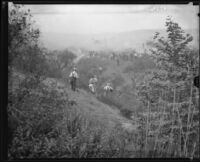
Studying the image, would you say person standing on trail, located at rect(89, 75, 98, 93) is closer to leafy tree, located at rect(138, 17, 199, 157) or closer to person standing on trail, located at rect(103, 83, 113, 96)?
person standing on trail, located at rect(103, 83, 113, 96)

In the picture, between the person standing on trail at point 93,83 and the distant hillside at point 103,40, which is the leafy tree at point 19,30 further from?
the person standing on trail at point 93,83

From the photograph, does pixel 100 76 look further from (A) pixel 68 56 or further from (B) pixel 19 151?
(B) pixel 19 151

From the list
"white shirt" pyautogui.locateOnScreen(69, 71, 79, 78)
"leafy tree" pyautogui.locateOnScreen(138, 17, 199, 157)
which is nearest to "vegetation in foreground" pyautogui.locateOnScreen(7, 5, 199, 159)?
"leafy tree" pyautogui.locateOnScreen(138, 17, 199, 157)

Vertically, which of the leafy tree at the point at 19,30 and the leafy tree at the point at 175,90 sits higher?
the leafy tree at the point at 19,30

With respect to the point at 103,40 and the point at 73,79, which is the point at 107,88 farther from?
the point at 103,40

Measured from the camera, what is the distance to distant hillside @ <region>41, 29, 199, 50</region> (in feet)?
13.2

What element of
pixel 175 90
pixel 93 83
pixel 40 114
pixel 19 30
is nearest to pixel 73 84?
pixel 93 83

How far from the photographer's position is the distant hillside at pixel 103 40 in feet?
13.2

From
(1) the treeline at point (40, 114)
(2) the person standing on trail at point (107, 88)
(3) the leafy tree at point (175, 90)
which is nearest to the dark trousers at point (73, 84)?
(1) the treeline at point (40, 114)

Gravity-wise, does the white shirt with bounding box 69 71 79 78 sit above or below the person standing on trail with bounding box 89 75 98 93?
above

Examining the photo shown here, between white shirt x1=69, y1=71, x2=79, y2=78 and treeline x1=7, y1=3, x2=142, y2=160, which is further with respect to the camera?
white shirt x1=69, y1=71, x2=79, y2=78

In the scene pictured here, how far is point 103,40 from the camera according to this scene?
4047 millimetres

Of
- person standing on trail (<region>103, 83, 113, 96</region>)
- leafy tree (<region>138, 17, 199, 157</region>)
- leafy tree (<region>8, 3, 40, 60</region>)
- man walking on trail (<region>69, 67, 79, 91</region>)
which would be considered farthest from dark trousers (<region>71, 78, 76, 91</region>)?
leafy tree (<region>138, 17, 199, 157</region>)

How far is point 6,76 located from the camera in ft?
12.9
